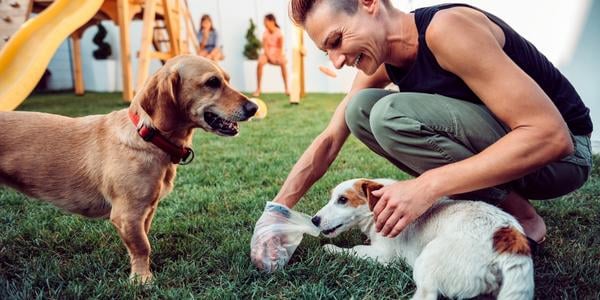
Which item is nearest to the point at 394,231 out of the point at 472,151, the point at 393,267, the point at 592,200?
the point at 393,267

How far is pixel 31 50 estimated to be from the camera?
4.29m

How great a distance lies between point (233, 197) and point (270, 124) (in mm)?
2960

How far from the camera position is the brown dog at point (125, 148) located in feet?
5.86

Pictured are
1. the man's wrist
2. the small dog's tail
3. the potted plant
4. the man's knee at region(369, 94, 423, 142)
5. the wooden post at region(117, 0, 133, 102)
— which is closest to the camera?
the small dog's tail

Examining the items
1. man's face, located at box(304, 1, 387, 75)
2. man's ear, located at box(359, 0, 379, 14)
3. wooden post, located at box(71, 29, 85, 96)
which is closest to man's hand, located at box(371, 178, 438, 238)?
man's face, located at box(304, 1, 387, 75)

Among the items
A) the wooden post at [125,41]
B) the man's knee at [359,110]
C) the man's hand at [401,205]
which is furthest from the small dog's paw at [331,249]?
the wooden post at [125,41]

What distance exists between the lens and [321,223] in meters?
2.00

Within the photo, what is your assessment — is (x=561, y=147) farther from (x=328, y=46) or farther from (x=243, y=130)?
(x=243, y=130)

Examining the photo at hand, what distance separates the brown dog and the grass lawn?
166mm

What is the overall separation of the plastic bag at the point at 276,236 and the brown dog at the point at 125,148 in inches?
16.3

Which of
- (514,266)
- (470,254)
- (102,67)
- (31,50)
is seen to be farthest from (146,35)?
(102,67)

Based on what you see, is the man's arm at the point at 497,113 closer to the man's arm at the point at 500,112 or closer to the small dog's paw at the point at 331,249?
the man's arm at the point at 500,112

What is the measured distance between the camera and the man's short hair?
5.23 ft

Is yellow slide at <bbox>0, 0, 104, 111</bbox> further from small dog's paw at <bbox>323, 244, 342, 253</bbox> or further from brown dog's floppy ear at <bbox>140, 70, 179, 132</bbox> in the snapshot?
small dog's paw at <bbox>323, 244, 342, 253</bbox>
